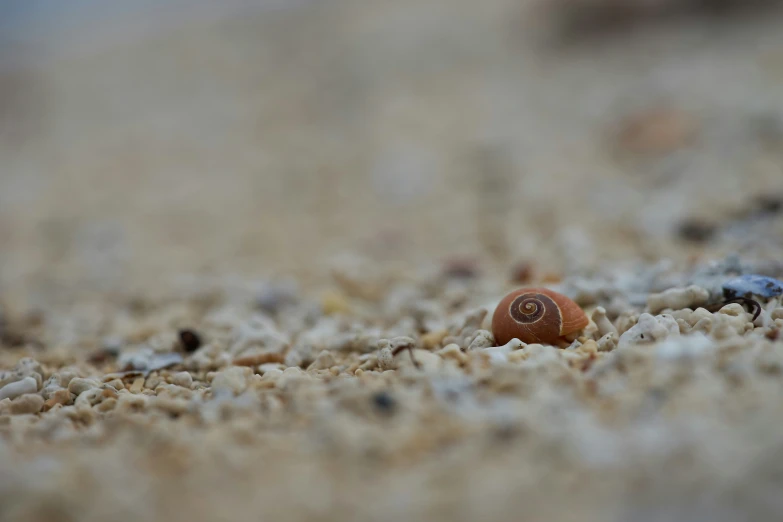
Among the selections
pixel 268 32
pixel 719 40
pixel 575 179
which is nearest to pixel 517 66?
pixel 719 40

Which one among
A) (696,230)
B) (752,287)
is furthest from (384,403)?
(696,230)

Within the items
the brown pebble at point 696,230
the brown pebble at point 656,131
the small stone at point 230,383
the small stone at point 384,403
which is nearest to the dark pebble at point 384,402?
the small stone at point 384,403

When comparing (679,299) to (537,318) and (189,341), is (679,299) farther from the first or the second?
→ (189,341)

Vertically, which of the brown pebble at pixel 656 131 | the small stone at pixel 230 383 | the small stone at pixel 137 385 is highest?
the brown pebble at pixel 656 131

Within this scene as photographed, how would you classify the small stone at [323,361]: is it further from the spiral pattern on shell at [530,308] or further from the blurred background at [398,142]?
the blurred background at [398,142]

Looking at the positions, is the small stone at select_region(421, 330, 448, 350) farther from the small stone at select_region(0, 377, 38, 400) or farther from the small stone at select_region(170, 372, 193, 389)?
the small stone at select_region(0, 377, 38, 400)

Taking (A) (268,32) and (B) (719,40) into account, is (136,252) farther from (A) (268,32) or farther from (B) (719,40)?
(B) (719,40)

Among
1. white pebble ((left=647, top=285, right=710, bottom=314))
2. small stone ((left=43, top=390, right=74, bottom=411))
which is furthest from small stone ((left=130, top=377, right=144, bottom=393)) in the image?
white pebble ((left=647, top=285, right=710, bottom=314))
